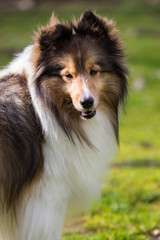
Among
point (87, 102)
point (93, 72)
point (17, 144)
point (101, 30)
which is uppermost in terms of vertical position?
point (101, 30)

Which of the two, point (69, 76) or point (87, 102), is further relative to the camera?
point (69, 76)

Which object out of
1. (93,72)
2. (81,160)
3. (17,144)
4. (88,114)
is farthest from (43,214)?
(93,72)

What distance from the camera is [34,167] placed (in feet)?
12.4

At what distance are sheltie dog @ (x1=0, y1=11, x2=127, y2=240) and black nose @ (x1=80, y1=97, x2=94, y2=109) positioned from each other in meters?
0.01

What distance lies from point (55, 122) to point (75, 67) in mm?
616

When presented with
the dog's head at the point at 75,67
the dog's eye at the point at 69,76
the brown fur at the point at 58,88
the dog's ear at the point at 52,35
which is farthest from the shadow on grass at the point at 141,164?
the dog's ear at the point at 52,35

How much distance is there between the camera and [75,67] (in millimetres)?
3943

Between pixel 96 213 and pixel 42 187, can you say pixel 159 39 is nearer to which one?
pixel 96 213

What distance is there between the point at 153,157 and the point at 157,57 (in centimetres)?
1553

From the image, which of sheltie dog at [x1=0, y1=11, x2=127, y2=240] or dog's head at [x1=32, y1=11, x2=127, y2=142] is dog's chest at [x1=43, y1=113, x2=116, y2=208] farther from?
dog's head at [x1=32, y1=11, x2=127, y2=142]

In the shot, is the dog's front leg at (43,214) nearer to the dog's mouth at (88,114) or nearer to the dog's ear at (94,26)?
the dog's mouth at (88,114)

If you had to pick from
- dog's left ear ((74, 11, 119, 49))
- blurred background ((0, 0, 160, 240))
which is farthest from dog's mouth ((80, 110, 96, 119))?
dog's left ear ((74, 11, 119, 49))

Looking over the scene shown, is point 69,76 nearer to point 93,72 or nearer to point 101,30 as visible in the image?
point 93,72

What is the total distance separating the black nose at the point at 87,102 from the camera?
3776 millimetres
